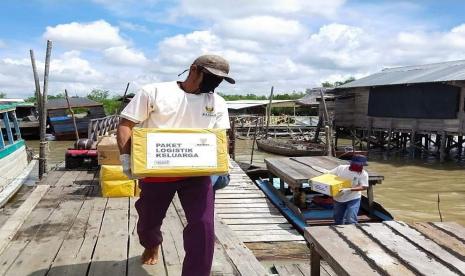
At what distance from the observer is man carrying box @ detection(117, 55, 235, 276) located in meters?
2.86

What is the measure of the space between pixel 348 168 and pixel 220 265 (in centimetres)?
410

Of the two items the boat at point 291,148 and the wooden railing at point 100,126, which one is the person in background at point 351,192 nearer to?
the wooden railing at point 100,126

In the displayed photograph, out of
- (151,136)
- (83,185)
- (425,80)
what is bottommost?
(83,185)

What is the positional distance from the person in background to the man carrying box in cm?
437

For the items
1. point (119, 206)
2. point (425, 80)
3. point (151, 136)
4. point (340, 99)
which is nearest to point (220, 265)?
point (151, 136)

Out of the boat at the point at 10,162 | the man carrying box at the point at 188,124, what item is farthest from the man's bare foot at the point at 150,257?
the boat at the point at 10,162

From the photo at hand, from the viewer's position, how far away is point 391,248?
2924mm

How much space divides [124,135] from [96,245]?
1.57m

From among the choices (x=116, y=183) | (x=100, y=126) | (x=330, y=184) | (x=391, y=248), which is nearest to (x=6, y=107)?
(x=100, y=126)

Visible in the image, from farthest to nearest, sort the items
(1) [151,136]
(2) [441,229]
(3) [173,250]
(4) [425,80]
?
(4) [425,80], (3) [173,250], (2) [441,229], (1) [151,136]

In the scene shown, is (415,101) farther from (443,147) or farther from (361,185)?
(361,185)

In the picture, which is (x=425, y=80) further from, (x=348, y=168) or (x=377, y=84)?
(x=348, y=168)

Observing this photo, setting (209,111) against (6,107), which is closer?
(209,111)

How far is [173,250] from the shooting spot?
390 cm
